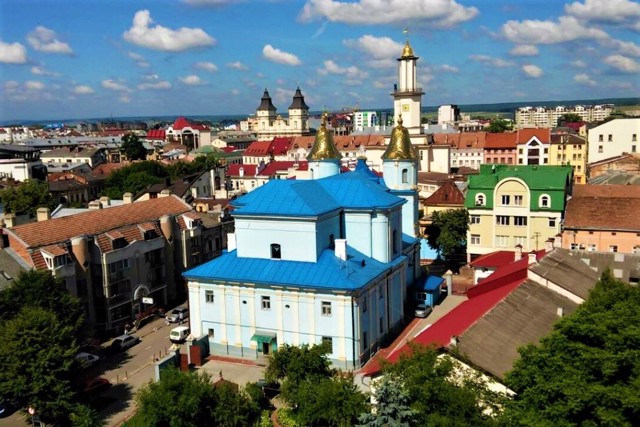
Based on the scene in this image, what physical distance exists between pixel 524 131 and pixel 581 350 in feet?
306

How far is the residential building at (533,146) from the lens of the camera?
338ft

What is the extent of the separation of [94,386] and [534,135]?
88888mm

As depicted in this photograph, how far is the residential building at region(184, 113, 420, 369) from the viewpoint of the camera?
34.5m

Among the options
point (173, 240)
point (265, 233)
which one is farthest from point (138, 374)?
point (173, 240)

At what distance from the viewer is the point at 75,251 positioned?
135 ft

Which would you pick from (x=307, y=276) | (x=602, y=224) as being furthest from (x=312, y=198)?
(x=602, y=224)

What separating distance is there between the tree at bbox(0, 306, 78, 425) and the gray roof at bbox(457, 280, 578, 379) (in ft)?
60.3

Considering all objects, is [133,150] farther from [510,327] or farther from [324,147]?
[510,327]

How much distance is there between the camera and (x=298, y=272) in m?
35.4

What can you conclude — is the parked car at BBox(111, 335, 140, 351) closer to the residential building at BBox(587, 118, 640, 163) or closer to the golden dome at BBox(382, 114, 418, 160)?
the golden dome at BBox(382, 114, 418, 160)

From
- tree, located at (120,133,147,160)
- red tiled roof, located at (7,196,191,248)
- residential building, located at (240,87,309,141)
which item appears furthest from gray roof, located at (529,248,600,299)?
residential building, located at (240,87,309,141)

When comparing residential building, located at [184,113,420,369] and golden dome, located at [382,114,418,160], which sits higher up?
golden dome, located at [382,114,418,160]

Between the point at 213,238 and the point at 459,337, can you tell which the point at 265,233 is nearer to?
the point at 459,337

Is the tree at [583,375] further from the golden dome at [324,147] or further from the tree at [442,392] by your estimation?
the golden dome at [324,147]
